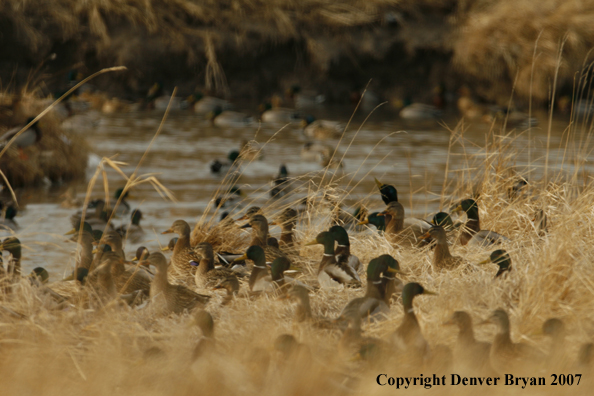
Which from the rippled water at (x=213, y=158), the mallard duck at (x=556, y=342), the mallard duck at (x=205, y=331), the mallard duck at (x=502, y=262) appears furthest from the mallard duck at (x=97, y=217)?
the mallard duck at (x=556, y=342)

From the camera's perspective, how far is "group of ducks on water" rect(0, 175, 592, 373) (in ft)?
12.3

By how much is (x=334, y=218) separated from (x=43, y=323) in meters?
3.09

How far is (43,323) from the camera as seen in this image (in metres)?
4.07

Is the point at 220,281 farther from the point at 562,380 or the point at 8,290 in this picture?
the point at 562,380

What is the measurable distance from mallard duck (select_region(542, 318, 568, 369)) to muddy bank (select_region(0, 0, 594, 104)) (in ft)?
47.1

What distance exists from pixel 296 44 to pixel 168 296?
49.1ft

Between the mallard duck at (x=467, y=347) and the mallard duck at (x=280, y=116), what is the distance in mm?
13272

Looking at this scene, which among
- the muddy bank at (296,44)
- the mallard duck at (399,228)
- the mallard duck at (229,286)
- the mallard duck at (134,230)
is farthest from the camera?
the muddy bank at (296,44)

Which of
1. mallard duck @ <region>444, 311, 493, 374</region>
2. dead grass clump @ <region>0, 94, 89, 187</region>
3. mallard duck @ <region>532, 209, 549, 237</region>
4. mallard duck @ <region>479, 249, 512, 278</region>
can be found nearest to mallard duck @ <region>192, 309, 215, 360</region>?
mallard duck @ <region>444, 311, 493, 374</region>

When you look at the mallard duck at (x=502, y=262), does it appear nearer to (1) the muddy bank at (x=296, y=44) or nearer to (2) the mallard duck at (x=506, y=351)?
(2) the mallard duck at (x=506, y=351)

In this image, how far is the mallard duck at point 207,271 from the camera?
5.46 m

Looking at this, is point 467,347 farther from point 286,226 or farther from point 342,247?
point 286,226

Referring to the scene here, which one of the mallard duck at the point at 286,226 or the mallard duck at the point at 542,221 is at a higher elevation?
the mallard duck at the point at 542,221

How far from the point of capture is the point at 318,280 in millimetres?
5477
